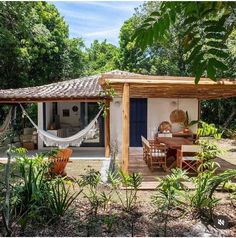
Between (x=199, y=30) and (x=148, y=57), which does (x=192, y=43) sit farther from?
(x=148, y=57)

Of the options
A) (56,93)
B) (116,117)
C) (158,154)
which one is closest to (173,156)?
(158,154)

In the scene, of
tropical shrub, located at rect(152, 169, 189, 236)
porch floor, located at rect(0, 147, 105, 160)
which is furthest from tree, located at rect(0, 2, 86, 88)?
tropical shrub, located at rect(152, 169, 189, 236)

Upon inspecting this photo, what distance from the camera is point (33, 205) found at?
4.83 meters

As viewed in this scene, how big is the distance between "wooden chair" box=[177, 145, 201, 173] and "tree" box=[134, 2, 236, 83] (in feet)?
22.2

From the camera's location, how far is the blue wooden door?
1536cm

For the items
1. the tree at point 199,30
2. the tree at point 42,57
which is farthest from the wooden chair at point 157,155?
the tree at point 42,57

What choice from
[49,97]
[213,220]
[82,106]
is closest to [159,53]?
[82,106]

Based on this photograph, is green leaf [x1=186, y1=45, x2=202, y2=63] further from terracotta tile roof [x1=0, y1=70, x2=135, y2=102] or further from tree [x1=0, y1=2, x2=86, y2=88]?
tree [x1=0, y1=2, x2=86, y2=88]

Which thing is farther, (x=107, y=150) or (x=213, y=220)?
(x=107, y=150)

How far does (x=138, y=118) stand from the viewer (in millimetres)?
15430

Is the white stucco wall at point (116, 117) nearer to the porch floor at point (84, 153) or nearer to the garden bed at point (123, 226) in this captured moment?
the porch floor at point (84, 153)

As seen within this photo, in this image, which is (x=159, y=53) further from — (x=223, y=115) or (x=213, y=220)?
(x=213, y=220)

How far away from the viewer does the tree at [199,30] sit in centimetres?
201

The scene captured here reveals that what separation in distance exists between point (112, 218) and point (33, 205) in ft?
3.76
